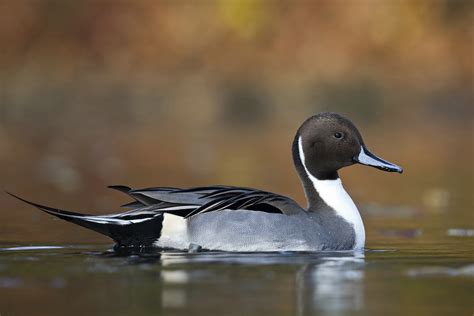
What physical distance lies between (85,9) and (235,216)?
3066 centimetres

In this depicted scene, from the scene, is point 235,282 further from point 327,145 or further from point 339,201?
point 327,145

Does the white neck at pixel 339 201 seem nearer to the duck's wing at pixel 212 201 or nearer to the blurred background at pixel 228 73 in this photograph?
the duck's wing at pixel 212 201

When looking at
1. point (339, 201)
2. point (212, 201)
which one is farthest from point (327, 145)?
point (212, 201)

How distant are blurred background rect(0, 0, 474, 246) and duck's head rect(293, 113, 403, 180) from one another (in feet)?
34.7

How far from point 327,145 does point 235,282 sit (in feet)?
7.65

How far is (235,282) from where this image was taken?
6504 millimetres

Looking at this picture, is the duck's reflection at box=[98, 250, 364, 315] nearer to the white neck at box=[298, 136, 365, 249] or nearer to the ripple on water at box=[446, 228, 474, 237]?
the white neck at box=[298, 136, 365, 249]

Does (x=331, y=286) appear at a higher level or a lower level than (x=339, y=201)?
lower

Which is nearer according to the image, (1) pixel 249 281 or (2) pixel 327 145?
(1) pixel 249 281

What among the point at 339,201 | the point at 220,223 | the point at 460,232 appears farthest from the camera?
the point at 460,232

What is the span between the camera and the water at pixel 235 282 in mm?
5785

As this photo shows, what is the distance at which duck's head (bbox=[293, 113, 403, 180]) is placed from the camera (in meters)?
8.60

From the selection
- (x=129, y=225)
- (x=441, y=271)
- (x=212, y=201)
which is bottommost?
(x=441, y=271)

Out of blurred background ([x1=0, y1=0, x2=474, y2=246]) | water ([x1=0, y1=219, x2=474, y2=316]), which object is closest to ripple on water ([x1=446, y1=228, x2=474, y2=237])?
water ([x1=0, y1=219, x2=474, y2=316])
